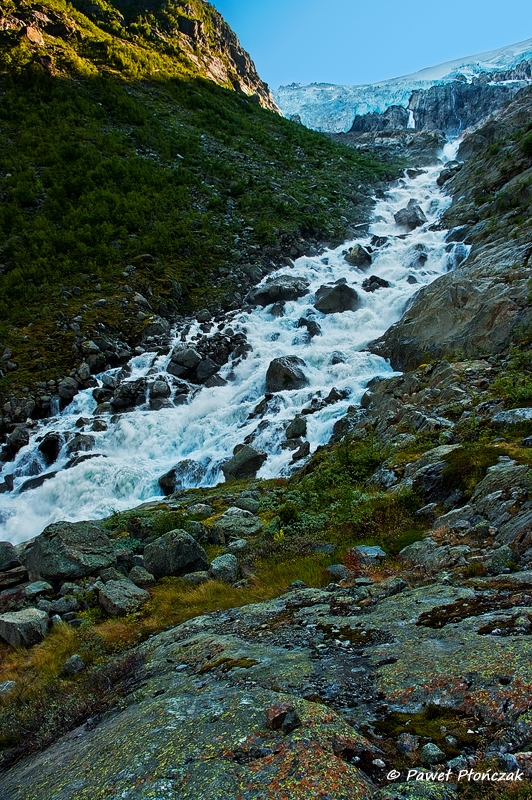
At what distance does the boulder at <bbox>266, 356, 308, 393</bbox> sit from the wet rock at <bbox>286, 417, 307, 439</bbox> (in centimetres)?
392

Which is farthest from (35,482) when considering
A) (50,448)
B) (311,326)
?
(311,326)

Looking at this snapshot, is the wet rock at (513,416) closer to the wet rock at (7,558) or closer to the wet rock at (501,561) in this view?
the wet rock at (501,561)

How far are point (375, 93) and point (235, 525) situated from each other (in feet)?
571

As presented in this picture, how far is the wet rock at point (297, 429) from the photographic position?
1745 cm

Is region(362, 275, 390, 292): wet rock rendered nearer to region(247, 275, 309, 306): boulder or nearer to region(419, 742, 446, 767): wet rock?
region(247, 275, 309, 306): boulder

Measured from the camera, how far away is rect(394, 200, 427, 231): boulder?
40.8 meters

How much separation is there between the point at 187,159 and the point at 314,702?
4874 centimetres

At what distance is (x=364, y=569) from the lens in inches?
253

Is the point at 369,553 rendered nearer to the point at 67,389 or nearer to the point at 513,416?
the point at 513,416

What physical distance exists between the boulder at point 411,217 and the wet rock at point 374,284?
1443cm

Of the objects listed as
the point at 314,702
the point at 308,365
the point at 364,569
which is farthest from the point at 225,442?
the point at 314,702

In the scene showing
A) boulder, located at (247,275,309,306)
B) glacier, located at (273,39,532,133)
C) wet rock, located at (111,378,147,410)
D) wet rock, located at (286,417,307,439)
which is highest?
glacier, located at (273,39,532,133)

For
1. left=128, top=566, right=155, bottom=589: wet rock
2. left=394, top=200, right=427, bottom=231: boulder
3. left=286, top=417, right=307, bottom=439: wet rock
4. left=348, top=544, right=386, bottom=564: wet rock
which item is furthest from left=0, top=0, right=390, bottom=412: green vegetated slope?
left=348, top=544, right=386, bottom=564: wet rock

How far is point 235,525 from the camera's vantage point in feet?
33.6
